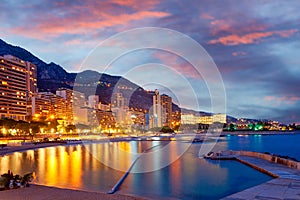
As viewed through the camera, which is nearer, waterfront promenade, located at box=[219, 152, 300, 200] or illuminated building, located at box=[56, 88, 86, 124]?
waterfront promenade, located at box=[219, 152, 300, 200]

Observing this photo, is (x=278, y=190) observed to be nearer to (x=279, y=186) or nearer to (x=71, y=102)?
(x=279, y=186)

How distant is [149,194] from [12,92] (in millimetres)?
103726

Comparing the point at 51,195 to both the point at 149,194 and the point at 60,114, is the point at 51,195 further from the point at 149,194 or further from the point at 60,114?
the point at 60,114

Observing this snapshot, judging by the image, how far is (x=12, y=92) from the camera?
10681cm

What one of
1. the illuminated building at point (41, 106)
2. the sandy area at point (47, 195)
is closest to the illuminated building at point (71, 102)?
the illuminated building at point (41, 106)

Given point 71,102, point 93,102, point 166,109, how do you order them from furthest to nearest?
point 93,102 → point 166,109 → point 71,102

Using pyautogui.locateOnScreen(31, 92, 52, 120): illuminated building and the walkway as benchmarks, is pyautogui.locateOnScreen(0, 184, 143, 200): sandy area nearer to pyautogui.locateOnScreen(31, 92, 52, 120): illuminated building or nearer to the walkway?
the walkway

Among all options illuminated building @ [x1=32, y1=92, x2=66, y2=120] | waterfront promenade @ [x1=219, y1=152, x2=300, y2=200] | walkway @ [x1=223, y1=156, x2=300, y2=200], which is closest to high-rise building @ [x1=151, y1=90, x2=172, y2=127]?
illuminated building @ [x1=32, y1=92, x2=66, y2=120]

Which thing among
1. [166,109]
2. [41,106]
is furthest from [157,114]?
[41,106]

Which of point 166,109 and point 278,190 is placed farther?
point 166,109

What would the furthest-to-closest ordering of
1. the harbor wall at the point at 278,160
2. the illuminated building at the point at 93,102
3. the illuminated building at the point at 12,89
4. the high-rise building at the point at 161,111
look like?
1. the illuminated building at the point at 93,102
2. the high-rise building at the point at 161,111
3. the illuminated building at the point at 12,89
4. the harbor wall at the point at 278,160

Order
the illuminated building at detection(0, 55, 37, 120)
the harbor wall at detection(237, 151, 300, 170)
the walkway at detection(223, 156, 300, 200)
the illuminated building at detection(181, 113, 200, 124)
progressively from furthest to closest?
the illuminated building at detection(181, 113, 200, 124) < the illuminated building at detection(0, 55, 37, 120) < the harbor wall at detection(237, 151, 300, 170) < the walkway at detection(223, 156, 300, 200)

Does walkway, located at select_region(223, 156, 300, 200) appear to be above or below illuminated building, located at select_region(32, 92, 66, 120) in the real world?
below

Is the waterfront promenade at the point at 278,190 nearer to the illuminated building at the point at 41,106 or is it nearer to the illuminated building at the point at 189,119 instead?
the illuminated building at the point at 41,106
